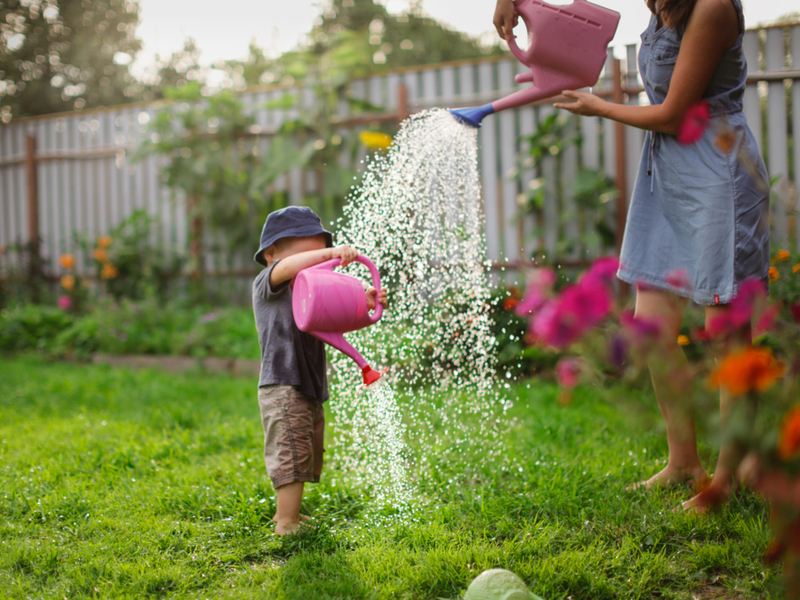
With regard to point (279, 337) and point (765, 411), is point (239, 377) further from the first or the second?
point (765, 411)

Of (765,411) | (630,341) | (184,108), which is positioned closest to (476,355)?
(765,411)

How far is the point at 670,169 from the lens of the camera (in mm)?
1777

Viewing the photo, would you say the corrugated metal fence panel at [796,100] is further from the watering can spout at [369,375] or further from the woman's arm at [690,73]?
the watering can spout at [369,375]

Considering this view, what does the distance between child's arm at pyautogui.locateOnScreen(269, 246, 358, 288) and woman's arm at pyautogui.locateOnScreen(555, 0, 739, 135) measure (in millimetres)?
703

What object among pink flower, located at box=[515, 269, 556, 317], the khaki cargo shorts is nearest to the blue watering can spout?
the khaki cargo shorts

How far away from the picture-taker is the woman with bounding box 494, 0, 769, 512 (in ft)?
5.18

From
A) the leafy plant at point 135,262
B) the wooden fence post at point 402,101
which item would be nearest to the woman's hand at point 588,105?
the wooden fence post at point 402,101

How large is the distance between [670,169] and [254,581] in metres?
1.62

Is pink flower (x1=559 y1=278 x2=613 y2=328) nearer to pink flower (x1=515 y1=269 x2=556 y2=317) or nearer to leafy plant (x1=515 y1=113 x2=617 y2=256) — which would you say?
pink flower (x1=515 y1=269 x2=556 y2=317)

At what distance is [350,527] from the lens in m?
1.77

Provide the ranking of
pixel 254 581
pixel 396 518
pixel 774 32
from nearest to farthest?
pixel 254 581 < pixel 396 518 < pixel 774 32

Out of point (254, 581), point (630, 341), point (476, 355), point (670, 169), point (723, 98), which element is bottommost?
point (254, 581)

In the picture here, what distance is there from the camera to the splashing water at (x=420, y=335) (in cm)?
217

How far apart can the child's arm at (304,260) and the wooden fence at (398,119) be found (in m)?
1.85
